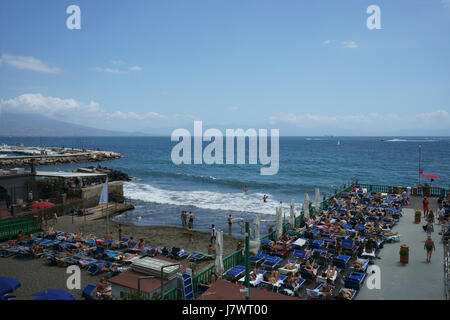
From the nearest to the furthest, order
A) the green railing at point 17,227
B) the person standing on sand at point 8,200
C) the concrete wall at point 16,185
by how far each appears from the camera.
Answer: the green railing at point 17,227 < the person standing on sand at point 8,200 < the concrete wall at point 16,185

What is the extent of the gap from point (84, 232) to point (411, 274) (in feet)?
58.6

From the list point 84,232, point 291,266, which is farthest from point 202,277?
point 84,232

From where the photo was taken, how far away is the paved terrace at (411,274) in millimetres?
9828

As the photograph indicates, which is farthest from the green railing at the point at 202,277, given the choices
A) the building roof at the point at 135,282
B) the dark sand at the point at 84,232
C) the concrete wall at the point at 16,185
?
the concrete wall at the point at 16,185

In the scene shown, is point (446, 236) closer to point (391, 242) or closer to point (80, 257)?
point (391, 242)

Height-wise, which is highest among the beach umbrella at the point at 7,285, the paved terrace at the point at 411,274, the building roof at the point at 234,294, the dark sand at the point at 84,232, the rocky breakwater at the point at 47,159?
the rocky breakwater at the point at 47,159

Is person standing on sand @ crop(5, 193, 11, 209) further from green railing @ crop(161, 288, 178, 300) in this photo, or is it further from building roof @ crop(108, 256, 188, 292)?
green railing @ crop(161, 288, 178, 300)

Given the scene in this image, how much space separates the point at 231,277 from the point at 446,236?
442 inches

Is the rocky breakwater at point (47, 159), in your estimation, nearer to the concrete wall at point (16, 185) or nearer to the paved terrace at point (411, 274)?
the concrete wall at point (16, 185)

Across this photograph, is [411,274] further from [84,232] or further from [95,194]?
[95,194]

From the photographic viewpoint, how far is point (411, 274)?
37.1 ft

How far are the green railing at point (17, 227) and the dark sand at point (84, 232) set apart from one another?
51.9 inches
